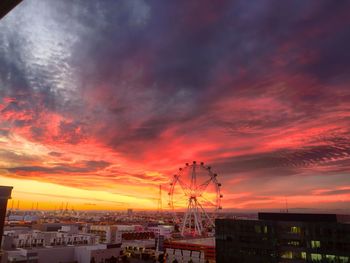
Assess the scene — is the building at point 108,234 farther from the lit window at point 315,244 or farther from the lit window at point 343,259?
the lit window at point 343,259

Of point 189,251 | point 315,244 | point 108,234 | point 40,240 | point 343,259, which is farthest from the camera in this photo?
point 108,234

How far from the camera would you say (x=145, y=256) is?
118m

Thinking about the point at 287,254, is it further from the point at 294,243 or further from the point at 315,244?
the point at 315,244

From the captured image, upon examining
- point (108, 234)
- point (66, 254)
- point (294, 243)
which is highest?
point (294, 243)

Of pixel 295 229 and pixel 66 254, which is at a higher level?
pixel 295 229

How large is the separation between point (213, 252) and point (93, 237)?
2075 inches

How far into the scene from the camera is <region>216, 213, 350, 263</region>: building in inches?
2842

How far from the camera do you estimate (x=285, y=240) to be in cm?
7888

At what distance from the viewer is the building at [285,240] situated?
72.2 m

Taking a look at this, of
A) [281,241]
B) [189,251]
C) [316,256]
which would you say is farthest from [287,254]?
[189,251]

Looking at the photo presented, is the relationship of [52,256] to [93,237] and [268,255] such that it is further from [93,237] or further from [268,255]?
Answer: [268,255]

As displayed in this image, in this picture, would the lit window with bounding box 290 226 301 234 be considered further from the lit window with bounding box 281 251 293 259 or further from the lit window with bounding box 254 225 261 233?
the lit window with bounding box 254 225 261 233

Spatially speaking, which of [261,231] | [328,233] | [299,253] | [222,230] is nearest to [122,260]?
[222,230]

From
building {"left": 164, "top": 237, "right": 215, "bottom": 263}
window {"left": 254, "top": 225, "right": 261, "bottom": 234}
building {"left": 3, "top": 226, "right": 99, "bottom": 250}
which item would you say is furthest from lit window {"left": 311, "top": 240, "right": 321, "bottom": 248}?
building {"left": 3, "top": 226, "right": 99, "bottom": 250}
